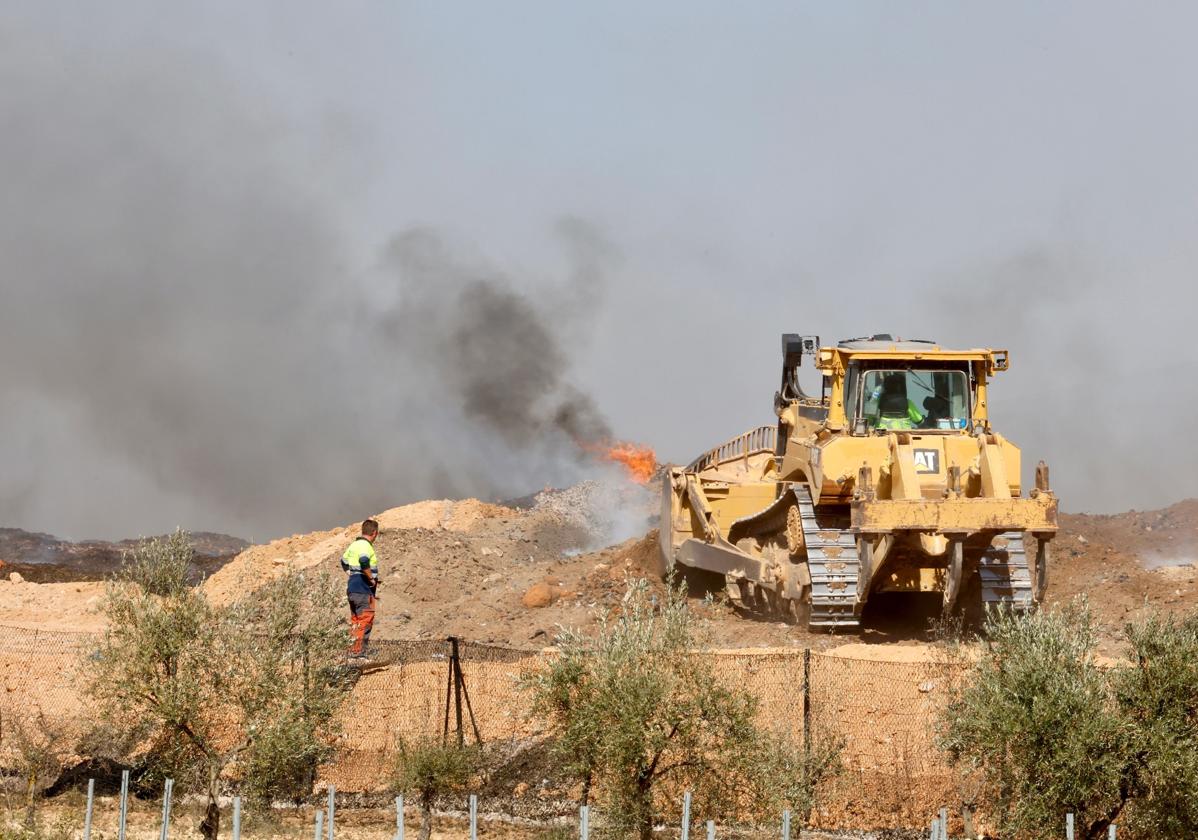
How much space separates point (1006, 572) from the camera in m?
23.9

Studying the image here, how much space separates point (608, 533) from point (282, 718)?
3186 cm

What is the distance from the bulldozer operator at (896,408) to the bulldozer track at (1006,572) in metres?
2.22

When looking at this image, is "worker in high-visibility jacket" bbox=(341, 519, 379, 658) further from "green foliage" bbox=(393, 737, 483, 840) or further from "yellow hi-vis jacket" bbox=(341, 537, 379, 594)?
"green foliage" bbox=(393, 737, 483, 840)

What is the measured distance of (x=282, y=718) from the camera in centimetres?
1546

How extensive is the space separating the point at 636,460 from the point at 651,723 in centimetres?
3568

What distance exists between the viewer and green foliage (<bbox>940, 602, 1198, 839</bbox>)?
46.9 ft

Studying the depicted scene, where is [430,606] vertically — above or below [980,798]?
above

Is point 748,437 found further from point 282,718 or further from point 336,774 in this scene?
point 282,718

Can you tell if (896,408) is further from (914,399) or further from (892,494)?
(892,494)

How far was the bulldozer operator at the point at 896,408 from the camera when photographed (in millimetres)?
23562

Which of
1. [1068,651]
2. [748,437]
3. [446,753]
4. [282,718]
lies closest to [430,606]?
[748,437]

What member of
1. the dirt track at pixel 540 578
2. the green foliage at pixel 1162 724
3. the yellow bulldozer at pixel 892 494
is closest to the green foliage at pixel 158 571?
the dirt track at pixel 540 578

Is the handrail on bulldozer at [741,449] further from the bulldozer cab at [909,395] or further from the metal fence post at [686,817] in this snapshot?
the metal fence post at [686,817]

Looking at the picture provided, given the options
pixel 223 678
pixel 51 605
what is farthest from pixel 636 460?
pixel 223 678
